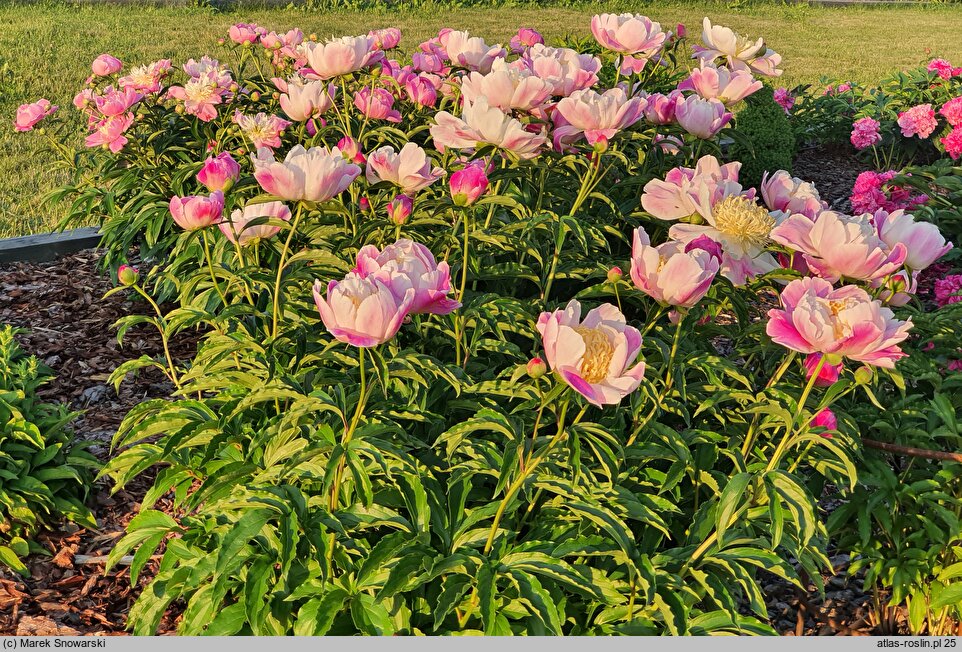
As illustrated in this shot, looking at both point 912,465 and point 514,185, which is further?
point 514,185

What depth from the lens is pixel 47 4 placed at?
10469 millimetres

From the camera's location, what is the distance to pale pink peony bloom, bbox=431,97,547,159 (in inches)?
76.9

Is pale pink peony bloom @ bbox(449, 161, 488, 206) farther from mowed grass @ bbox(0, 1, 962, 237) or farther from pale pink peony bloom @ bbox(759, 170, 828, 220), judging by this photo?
mowed grass @ bbox(0, 1, 962, 237)

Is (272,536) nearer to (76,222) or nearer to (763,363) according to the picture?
Answer: (763,363)

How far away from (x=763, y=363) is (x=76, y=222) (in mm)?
3042

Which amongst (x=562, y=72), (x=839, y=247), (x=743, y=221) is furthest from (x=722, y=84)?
(x=839, y=247)

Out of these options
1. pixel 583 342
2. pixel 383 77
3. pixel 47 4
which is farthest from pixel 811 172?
pixel 47 4

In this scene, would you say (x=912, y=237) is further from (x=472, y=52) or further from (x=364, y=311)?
(x=472, y=52)

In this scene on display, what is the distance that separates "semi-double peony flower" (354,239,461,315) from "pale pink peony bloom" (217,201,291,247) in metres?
0.47

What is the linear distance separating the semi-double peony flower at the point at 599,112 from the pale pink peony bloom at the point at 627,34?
1.63ft

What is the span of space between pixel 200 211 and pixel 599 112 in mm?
899

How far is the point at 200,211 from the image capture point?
1.91m

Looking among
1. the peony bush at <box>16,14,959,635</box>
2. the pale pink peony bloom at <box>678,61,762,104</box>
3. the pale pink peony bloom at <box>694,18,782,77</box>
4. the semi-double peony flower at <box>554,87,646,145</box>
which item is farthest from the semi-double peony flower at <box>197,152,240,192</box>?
the pale pink peony bloom at <box>694,18,782,77</box>

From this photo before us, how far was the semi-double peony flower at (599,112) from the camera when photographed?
6.70 feet
